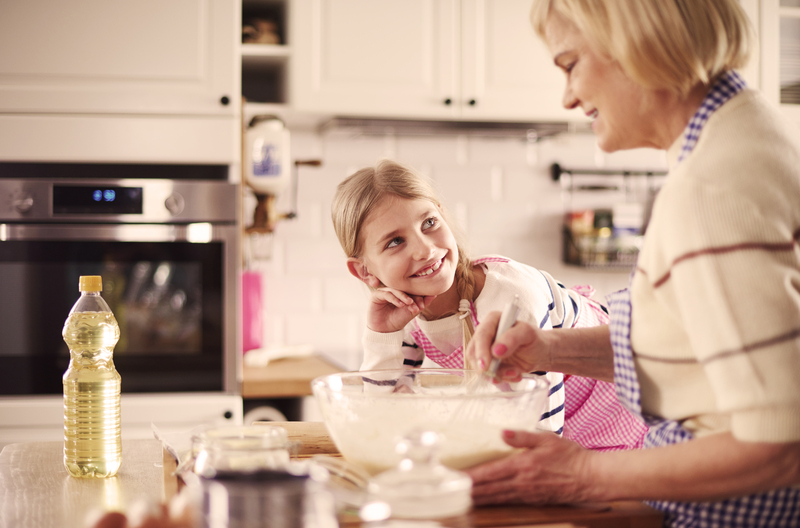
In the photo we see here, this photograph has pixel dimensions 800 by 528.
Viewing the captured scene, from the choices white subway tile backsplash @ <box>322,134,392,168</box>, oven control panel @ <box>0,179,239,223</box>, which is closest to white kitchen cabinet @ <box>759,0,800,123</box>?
white subway tile backsplash @ <box>322,134,392,168</box>

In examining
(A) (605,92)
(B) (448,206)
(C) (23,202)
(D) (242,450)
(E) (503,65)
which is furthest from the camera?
(B) (448,206)

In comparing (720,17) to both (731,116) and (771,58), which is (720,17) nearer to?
(731,116)

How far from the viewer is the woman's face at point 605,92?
83 cm

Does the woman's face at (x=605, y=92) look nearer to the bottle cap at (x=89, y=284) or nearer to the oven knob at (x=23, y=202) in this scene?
the bottle cap at (x=89, y=284)

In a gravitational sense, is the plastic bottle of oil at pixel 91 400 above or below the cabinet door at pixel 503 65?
below

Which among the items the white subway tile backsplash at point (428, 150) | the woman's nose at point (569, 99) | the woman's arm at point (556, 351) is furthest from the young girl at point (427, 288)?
the white subway tile backsplash at point (428, 150)

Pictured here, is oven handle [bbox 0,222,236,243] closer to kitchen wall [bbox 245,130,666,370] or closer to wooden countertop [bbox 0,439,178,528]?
kitchen wall [bbox 245,130,666,370]

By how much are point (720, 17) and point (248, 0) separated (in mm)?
1984

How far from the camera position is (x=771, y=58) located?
261 cm

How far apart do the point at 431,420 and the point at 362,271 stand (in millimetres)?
821

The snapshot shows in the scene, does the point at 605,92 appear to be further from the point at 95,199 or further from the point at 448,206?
the point at 448,206

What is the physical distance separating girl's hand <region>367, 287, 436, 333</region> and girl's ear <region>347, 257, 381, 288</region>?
1.6 inches

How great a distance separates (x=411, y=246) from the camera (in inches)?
56.7

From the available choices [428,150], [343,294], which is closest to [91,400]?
[343,294]
